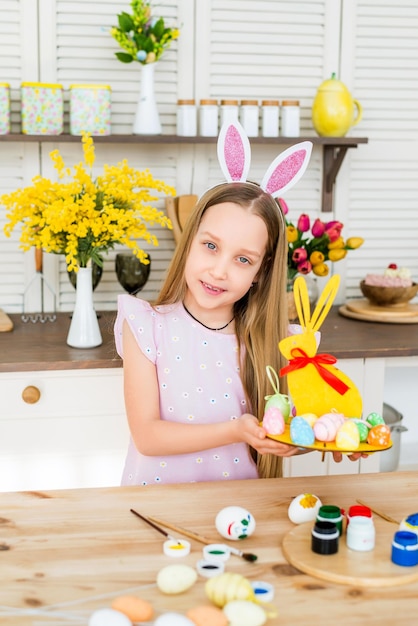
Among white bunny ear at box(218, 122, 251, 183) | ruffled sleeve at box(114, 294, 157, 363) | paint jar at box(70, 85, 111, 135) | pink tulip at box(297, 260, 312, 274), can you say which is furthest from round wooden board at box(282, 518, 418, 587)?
paint jar at box(70, 85, 111, 135)

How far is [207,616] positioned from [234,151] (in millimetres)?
941

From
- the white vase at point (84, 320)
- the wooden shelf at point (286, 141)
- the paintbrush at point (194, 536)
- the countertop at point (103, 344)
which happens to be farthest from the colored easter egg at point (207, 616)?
the wooden shelf at point (286, 141)

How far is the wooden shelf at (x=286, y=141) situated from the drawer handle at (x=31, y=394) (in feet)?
2.48

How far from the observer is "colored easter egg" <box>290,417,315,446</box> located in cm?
123

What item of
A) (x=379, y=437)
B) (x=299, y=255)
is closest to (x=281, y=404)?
(x=379, y=437)

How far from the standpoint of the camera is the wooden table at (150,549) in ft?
3.25

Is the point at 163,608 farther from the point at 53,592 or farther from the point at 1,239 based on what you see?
the point at 1,239

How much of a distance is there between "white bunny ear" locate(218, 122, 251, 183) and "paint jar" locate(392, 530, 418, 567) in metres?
0.80

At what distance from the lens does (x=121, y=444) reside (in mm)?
2297

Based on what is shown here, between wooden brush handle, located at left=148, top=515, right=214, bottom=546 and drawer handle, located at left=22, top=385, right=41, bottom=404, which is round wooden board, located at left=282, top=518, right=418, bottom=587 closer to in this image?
wooden brush handle, located at left=148, top=515, right=214, bottom=546

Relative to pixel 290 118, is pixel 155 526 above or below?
below

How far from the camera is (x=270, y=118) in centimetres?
264

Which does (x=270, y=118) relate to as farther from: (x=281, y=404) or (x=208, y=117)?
(x=281, y=404)

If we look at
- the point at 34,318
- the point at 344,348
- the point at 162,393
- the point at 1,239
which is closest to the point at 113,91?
the point at 1,239
